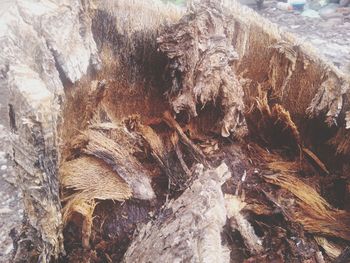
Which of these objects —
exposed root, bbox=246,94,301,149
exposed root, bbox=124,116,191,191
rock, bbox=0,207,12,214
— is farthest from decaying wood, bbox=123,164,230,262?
rock, bbox=0,207,12,214

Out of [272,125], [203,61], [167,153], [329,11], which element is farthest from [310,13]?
[167,153]

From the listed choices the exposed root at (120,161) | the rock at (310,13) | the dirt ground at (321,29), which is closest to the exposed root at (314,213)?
the exposed root at (120,161)

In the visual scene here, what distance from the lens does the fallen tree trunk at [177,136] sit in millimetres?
985

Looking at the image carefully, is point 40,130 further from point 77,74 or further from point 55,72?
point 77,74

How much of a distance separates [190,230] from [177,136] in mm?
486

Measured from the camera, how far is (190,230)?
94cm

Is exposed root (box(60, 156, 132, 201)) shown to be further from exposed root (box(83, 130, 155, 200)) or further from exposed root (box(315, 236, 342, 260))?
exposed root (box(315, 236, 342, 260))

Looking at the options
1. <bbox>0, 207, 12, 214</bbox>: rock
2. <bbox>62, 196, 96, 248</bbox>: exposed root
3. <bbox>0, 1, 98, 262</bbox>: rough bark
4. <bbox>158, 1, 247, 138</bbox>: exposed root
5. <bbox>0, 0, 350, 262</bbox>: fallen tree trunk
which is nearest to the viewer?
<bbox>0, 1, 98, 262</bbox>: rough bark

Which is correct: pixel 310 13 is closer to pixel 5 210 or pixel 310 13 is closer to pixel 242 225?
pixel 242 225

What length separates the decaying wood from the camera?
0.89 metres

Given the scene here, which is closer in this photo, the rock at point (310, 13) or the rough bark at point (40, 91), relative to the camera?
the rough bark at point (40, 91)

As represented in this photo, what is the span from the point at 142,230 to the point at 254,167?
478mm

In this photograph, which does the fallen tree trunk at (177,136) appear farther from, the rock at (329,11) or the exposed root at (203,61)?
the rock at (329,11)

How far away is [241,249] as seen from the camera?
1.10 metres
